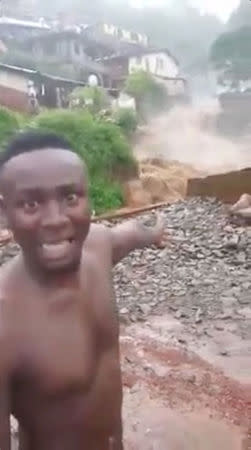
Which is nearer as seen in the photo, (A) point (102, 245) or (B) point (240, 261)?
(A) point (102, 245)

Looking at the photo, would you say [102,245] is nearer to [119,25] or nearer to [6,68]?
[6,68]

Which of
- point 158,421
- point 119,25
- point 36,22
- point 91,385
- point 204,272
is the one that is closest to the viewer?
point 91,385

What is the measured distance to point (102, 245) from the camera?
1.55 meters

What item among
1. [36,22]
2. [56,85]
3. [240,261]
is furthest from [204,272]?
[36,22]

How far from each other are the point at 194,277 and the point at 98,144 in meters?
5.68

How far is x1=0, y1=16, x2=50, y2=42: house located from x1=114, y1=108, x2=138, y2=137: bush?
559cm

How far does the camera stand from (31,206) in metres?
1.26

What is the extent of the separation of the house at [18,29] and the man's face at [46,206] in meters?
18.4

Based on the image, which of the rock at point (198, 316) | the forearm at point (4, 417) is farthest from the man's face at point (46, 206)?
the rock at point (198, 316)

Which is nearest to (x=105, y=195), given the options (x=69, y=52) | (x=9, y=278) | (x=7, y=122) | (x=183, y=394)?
(x=7, y=122)

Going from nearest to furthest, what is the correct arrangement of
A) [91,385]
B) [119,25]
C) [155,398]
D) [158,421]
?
[91,385], [158,421], [155,398], [119,25]

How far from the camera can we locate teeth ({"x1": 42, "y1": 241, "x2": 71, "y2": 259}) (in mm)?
1266

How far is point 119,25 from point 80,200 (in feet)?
73.9

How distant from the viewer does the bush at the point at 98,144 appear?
33.7 feet
